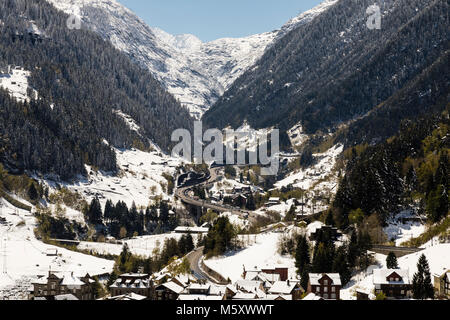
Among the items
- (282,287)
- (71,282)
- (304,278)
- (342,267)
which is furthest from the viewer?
(71,282)

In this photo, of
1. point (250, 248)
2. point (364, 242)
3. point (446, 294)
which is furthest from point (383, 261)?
point (250, 248)

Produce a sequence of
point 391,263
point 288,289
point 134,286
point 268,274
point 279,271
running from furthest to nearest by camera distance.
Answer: point 279,271
point 134,286
point 268,274
point 391,263
point 288,289

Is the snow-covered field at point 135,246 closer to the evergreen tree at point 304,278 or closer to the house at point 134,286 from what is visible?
the house at point 134,286

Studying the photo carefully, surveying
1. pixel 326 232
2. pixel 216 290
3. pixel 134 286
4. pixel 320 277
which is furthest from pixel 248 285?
pixel 326 232

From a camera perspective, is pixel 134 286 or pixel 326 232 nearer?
pixel 134 286

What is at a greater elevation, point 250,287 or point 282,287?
point 282,287

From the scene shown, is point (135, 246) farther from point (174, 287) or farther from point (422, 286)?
point (422, 286)
